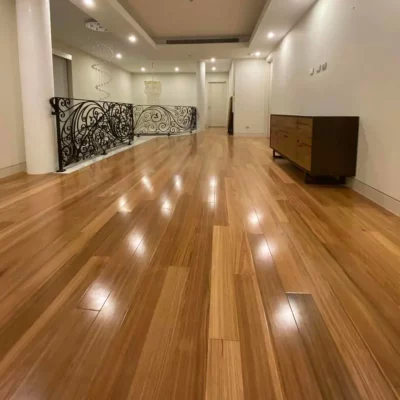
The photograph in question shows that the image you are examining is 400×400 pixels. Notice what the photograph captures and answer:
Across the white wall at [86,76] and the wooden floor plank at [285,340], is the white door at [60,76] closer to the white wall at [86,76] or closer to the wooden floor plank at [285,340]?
the white wall at [86,76]

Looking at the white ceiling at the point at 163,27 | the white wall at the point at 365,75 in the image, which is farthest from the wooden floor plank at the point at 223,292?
the white ceiling at the point at 163,27

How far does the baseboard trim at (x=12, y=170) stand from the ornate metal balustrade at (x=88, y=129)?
48 cm

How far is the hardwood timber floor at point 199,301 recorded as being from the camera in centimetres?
102

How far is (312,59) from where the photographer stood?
5.56 m

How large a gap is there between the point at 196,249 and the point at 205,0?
5.83 metres

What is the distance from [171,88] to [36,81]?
12228 mm

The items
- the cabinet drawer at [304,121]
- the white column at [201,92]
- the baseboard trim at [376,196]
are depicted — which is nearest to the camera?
the baseboard trim at [376,196]

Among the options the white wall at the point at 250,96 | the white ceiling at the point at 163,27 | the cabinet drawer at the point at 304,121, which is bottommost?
the cabinet drawer at the point at 304,121

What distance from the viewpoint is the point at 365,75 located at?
11.2 ft

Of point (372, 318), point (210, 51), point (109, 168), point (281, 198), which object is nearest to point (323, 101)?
point (281, 198)

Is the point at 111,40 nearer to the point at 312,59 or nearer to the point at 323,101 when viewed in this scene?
the point at 312,59

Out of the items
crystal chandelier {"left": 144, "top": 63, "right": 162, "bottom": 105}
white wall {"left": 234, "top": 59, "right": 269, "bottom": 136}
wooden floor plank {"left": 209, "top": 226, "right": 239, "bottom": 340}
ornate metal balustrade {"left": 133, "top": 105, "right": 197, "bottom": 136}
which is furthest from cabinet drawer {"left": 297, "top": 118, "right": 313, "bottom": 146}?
crystal chandelier {"left": 144, "top": 63, "right": 162, "bottom": 105}

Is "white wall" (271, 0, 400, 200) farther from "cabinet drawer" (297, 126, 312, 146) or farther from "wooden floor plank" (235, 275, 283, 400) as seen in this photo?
"wooden floor plank" (235, 275, 283, 400)

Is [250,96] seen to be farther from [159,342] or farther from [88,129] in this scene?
[159,342]
